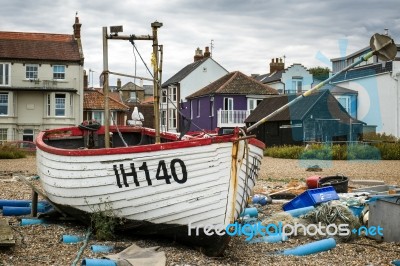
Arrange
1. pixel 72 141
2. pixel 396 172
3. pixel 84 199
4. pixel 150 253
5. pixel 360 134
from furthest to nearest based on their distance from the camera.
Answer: pixel 360 134 → pixel 396 172 → pixel 72 141 → pixel 84 199 → pixel 150 253

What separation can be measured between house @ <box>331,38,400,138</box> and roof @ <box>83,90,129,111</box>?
1736 centimetres

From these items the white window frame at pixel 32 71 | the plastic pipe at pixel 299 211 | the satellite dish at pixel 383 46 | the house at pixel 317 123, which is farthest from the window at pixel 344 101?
the satellite dish at pixel 383 46

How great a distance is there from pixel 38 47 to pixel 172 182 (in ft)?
123

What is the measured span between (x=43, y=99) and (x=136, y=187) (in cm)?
3627

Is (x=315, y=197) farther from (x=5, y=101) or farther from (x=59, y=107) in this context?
(x=5, y=101)

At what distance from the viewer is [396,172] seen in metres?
22.2

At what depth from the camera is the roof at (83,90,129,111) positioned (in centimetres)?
4744

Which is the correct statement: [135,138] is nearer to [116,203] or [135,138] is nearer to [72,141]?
[72,141]

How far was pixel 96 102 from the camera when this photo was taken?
4866 centimetres

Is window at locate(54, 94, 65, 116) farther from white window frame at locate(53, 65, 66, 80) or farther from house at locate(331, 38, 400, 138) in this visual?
house at locate(331, 38, 400, 138)

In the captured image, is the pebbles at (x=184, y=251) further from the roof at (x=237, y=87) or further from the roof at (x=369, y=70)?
the roof at (x=237, y=87)

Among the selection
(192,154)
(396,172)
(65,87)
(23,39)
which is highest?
(23,39)

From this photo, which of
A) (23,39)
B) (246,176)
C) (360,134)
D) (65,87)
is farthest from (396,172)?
(23,39)

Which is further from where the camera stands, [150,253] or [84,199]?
[84,199]
